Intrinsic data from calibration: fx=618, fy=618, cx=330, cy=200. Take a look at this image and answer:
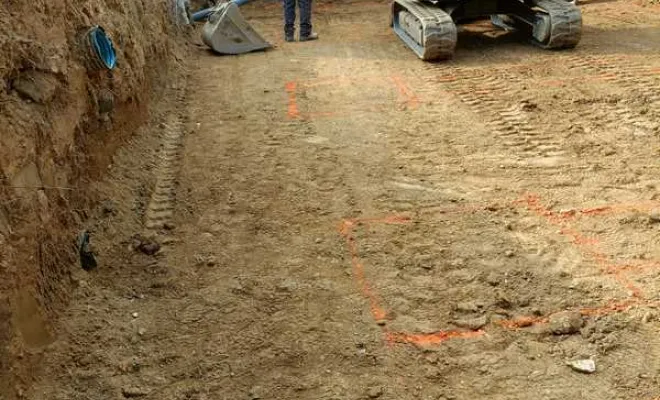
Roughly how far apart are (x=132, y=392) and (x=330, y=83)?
438 centimetres

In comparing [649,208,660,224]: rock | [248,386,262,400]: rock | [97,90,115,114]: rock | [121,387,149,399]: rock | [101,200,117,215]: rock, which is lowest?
[121,387,149,399]: rock

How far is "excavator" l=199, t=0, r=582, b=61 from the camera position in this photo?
6848 mm

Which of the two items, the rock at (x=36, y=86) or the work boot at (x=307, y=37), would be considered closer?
the rock at (x=36, y=86)

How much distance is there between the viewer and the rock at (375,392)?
2507mm

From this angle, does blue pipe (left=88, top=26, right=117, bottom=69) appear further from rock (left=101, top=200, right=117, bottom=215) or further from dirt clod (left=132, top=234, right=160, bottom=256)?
dirt clod (left=132, top=234, right=160, bottom=256)

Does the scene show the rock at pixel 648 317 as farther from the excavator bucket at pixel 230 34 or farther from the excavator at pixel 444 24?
the excavator bucket at pixel 230 34

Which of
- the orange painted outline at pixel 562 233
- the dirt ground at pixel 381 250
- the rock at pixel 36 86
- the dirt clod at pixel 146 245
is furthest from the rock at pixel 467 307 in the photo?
the rock at pixel 36 86

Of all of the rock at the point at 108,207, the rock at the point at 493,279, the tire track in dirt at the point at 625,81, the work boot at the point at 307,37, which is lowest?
the rock at the point at 493,279

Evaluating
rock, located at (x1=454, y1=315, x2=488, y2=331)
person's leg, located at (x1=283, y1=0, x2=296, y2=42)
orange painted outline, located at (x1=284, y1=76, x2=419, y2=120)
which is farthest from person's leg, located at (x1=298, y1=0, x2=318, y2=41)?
rock, located at (x1=454, y1=315, x2=488, y2=331)

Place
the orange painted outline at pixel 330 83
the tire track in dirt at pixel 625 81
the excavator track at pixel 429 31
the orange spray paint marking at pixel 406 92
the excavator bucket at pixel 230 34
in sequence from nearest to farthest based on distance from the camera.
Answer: the tire track in dirt at pixel 625 81, the orange painted outline at pixel 330 83, the orange spray paint marking at pixel 406 92, the excavator track at pixel 429 31, the excavator bucket at pixel 230 34

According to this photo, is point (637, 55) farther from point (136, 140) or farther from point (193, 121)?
point (136, 140)

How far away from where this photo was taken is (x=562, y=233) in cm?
354

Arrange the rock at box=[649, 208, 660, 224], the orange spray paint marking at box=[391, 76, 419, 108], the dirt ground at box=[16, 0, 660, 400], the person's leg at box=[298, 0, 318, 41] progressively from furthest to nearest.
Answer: the person's leg at box=[298, 0, 318, 41]
the orange spray paint marking at box=[391, 76, 419, 108]
the rock at box=[649, 208, 660, 224]
the dirt ground at box=[16, 0, 660, 400]

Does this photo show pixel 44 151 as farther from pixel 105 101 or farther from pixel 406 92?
pixel 406 92
